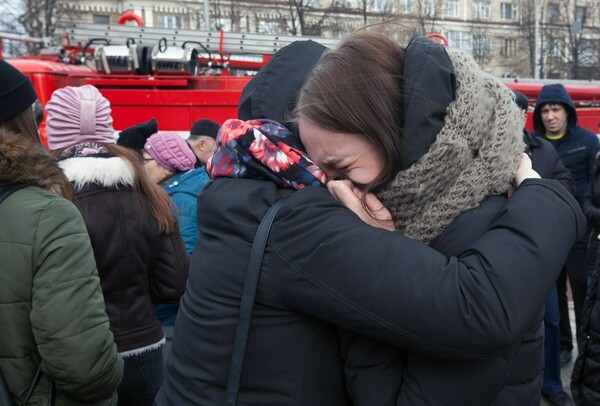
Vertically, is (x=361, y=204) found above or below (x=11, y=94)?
below

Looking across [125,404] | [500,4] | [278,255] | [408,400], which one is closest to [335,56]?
[278,255]

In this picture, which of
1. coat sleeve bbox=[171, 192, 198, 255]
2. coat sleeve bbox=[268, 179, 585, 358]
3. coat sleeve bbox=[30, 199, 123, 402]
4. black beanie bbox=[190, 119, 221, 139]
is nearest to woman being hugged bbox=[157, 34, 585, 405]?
coat sleeve bbox=[268, 179, 585, 358]

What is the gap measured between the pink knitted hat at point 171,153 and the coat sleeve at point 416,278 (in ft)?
9.71

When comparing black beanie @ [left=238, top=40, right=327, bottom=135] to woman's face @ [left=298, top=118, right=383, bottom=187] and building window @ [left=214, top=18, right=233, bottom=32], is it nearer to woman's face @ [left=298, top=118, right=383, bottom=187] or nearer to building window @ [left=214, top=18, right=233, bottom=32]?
woman's face @ [left=298, top=118, right=383, bottom=187]

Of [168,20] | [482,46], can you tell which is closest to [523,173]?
[482,46]

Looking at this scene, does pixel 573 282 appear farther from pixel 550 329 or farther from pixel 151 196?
pixel 151 196

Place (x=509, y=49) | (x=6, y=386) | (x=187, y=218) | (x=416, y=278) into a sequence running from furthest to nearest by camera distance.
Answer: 1. (x=509, y=49)
2. (x=187, y=218)
3. (x=6, y=386)
4. (x=416, y=278)

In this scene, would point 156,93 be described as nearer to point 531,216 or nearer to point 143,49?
point 143,49

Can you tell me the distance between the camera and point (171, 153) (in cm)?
402

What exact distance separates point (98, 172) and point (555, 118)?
14.3ft

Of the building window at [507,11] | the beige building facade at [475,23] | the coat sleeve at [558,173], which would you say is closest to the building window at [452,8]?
the beige building facade at [475,23]

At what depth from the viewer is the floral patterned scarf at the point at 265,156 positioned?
1.25 metres

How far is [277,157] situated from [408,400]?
58 cm

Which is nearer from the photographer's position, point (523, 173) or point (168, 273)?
point (523, 173)
